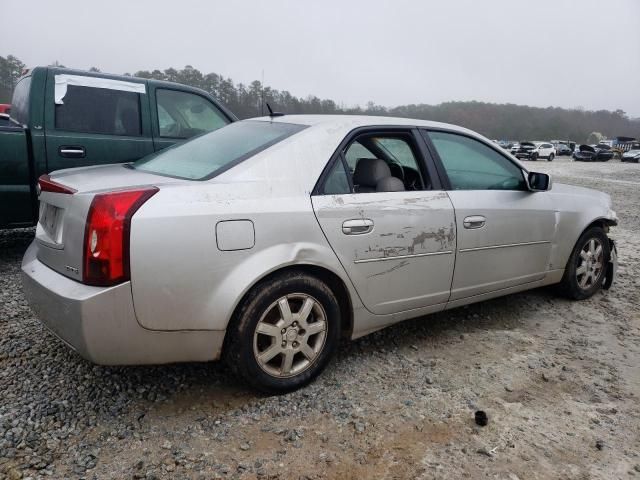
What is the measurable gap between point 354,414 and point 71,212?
1.64 meters

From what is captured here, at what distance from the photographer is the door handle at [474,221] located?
10.3 feet

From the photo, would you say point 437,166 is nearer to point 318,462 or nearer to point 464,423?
point 464,423

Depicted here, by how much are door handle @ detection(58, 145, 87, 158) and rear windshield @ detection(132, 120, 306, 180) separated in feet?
5.91

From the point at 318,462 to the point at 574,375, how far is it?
1758mm

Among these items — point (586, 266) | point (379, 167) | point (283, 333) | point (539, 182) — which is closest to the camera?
point (283, 333)

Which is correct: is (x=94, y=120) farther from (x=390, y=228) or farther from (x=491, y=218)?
(x=491, y=218)

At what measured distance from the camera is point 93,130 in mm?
4719

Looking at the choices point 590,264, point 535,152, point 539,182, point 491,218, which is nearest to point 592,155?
point 535,152

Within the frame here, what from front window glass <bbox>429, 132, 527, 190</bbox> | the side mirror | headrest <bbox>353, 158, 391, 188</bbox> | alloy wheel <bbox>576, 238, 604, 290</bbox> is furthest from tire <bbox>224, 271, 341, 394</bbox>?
alloy wheel <bbox>576, 238, 604, 290</bbox>

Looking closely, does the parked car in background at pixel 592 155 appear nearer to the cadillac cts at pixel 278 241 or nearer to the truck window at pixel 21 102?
the cadillac cts at pixel 278 241

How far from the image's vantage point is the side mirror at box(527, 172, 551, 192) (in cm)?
360

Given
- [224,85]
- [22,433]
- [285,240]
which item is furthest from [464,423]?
[224,85]

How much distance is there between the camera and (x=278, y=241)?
2.39m

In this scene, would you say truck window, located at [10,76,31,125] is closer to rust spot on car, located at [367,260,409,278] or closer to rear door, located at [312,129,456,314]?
rear door, located at [312,129,456,314]
